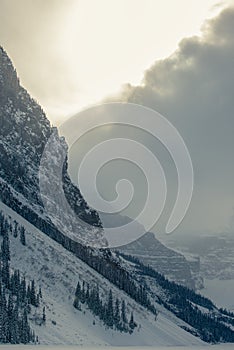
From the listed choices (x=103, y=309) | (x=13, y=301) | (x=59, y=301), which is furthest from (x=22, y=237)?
(x=13, y=301)

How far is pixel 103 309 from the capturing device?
18400cm

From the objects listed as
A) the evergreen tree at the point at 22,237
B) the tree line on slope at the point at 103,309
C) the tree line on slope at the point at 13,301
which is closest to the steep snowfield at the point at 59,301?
the evergreen tree at the point at 22,237

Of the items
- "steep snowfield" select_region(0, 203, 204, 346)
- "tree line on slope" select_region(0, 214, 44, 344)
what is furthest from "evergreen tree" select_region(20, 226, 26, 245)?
"tree line on slope" select_region(0, 214, 44, 344)

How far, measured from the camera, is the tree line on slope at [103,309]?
588 ft

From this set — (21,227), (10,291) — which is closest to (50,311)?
(10,291)

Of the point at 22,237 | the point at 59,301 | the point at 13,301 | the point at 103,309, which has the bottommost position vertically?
the point at 13,301

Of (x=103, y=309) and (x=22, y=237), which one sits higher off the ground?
(x=22, y=237)

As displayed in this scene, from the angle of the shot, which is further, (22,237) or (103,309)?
(22,237)

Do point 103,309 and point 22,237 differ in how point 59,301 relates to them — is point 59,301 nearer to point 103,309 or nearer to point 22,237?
point 103,309

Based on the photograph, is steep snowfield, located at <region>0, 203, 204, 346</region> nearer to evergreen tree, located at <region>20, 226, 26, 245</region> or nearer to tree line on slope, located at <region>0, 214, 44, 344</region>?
evergreen tree, located at <region>20, 226, 26, 245</region>

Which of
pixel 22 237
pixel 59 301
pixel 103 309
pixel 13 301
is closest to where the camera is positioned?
pixel 13 301

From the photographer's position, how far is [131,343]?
180125mm

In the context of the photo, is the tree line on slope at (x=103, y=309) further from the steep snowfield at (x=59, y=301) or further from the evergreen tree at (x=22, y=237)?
the evergreen tree at (x=22, y=237)

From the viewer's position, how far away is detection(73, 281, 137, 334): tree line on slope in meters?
179
